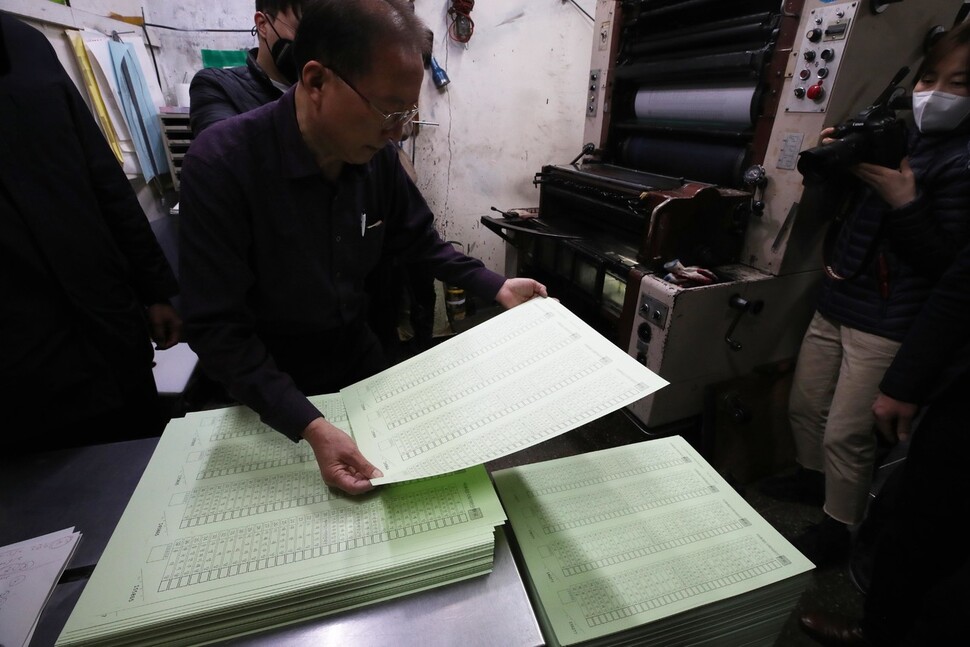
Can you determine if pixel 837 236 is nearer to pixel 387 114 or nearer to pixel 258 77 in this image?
pixel 387 114

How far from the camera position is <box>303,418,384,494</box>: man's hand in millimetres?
642

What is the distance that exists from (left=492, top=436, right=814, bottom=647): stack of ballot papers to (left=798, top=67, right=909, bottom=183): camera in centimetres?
100

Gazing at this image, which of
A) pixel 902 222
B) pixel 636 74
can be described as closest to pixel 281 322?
pixel 902 222

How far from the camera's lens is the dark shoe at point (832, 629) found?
4.30 ft

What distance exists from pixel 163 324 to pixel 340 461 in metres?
0.94

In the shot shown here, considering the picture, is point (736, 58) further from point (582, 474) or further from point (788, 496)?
point (788, 496)

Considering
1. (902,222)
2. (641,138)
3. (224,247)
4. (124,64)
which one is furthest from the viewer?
(641,138)

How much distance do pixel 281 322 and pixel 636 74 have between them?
6.46 ft

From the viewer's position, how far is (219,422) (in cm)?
82

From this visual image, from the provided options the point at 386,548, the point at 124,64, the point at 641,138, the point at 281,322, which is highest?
the point at 124,64

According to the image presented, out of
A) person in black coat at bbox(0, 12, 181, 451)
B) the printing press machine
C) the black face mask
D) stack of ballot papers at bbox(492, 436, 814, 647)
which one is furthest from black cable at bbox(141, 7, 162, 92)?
stack of ballot papers at bbox(492, 436, 814, 647)

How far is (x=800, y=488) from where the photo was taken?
74.5 inches

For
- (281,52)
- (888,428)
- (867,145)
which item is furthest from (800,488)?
(281,52)

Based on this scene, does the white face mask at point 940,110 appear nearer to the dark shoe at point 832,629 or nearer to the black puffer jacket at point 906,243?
the black puffer jacket at point 906,243
